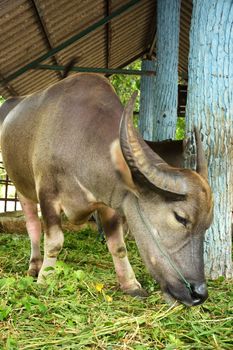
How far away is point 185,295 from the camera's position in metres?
2.91

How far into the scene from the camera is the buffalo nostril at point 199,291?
2.84 metres

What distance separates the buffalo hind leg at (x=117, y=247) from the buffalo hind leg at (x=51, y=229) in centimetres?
36

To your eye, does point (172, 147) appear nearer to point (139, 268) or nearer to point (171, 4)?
point (139, 268)

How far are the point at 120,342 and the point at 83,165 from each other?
142cm

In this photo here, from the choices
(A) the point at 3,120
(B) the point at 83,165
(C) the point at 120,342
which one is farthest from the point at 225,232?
(A) the point at 3,120

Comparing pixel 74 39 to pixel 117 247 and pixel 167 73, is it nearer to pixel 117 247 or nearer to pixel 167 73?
pixel 167 73

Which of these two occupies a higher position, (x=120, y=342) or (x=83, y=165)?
(x=83, y=165)

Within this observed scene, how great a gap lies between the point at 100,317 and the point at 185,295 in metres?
0.51

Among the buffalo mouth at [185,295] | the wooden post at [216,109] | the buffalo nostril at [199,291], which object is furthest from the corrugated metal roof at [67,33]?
the buffalo nostril at [199,291]

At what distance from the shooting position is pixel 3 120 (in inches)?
206

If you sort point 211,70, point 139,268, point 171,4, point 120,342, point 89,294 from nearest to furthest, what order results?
point 120,342
point 89,294
point 211,70
point 139,268
point 171,4

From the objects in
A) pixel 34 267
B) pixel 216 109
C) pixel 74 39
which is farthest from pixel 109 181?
pixel 74 39

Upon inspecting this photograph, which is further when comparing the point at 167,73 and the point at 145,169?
the point at 167,73

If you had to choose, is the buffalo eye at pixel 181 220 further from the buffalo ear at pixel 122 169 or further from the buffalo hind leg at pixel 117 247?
the buffalo hind leg at pixel 117 247
